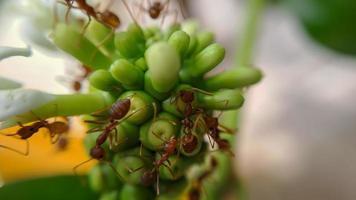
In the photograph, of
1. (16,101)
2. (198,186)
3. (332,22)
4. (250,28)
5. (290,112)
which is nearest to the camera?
(16,101)

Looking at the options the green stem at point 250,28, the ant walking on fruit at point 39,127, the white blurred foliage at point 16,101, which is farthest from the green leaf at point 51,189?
the green stem at point 250,28

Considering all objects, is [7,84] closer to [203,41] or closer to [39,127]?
[39,127]

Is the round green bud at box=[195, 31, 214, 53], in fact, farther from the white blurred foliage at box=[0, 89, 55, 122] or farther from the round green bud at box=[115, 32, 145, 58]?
the white blurred foliage at box=[0, 89, 55, 122]

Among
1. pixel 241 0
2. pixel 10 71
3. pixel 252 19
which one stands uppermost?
pixel 241 0

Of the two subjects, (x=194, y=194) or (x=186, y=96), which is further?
(x=194, y=194)

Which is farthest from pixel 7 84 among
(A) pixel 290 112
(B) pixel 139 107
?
(A) pixel 290 112

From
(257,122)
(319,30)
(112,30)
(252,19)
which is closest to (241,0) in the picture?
(257,122)

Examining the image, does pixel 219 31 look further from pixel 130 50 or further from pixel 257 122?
pixel 130 50
